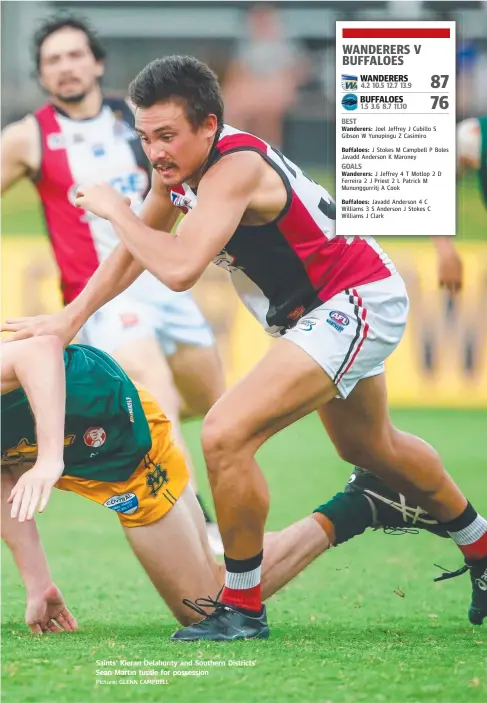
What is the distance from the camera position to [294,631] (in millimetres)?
3973

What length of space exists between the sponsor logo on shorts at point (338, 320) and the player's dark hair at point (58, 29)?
8.48 ft

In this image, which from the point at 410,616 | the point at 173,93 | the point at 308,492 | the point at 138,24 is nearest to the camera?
the point at 173,93

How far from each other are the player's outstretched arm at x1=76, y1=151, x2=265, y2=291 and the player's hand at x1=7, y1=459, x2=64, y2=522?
0.67 metres

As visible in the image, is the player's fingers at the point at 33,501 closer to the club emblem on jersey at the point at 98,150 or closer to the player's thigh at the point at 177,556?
the player's thigh at the point at 177,556

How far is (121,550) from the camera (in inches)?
233

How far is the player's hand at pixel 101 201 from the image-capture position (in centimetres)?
369

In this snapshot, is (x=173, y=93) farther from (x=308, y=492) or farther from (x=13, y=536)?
(x=308, y=492)

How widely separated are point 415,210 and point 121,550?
8.86 feet

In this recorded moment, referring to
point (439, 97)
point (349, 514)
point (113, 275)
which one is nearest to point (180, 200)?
point (113, 275)

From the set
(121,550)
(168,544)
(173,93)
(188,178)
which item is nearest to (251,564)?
(168,544)

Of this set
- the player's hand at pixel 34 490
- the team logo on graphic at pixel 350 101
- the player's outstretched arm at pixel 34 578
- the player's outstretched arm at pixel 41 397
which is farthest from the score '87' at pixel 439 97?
the player's outstretched arm at pixel 34 578

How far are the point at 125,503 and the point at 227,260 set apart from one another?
2.78 ft

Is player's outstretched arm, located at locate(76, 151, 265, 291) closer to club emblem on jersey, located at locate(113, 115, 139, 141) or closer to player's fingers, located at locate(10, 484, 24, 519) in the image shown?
player's fingers, located at locate(10, 484, 24, 519)

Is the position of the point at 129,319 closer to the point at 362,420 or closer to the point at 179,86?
the point at 362,420
